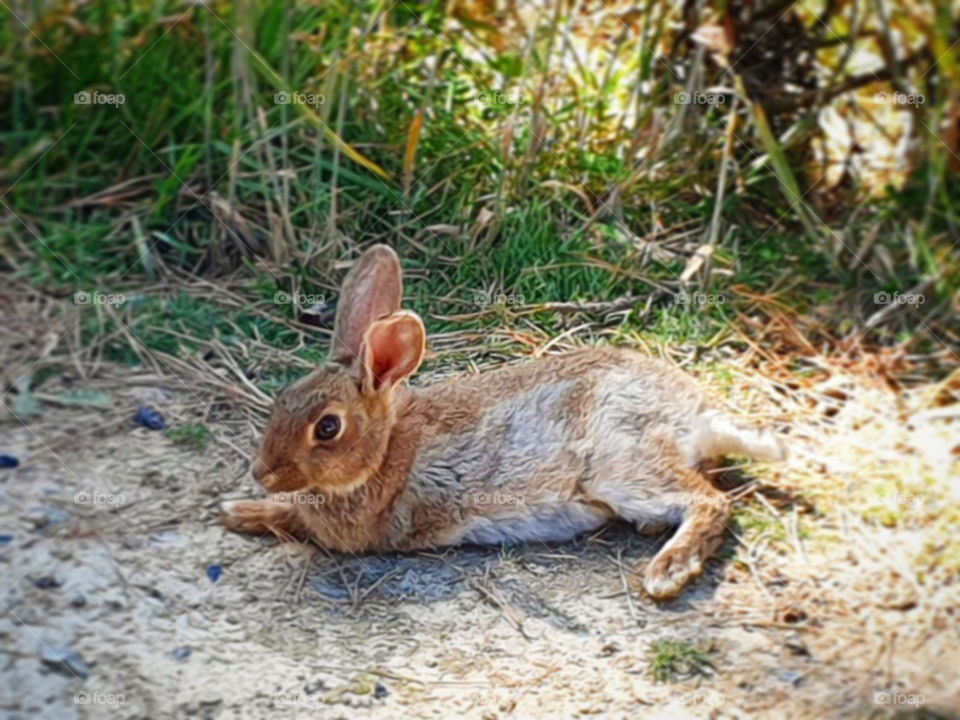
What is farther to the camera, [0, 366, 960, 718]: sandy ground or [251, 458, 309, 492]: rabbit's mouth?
[251, 458, 309, 492]: rabbit's mouth

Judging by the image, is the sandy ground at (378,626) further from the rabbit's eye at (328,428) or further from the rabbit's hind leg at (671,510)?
the rabbit's eye at (328,428)

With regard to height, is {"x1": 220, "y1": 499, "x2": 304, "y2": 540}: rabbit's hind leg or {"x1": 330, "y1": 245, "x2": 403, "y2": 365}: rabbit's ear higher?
{"x1": 330, "y1": 245, "x2": 403, "y2": 365}: rabbit's ear

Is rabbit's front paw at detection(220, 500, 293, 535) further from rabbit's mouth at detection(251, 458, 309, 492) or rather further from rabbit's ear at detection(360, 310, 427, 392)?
rabbit's ear at detection(360, 310, 427, 392)

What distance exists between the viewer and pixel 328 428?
5.90 feet

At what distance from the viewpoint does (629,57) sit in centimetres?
196

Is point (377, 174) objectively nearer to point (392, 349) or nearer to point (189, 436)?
point (392, 349)

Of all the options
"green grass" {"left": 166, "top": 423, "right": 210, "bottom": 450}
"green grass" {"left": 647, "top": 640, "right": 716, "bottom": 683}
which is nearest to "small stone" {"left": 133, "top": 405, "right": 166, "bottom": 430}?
"green grass" {"left": 166, "top": 423, "right": 210, "bottom": 450}

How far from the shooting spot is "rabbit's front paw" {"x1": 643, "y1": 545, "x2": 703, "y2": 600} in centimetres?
167

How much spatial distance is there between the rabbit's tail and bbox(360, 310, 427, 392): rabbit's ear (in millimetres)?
381

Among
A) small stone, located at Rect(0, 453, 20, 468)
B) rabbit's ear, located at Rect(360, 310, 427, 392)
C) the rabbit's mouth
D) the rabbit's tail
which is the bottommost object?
small stone, located at Rect(0, 453, 20, 468)

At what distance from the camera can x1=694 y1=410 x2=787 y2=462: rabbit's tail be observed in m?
1.75

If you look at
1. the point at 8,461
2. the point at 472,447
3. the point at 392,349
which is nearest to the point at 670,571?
the point at 472,447

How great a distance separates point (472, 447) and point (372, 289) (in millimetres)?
258

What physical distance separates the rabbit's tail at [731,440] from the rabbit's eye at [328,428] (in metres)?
0.47
